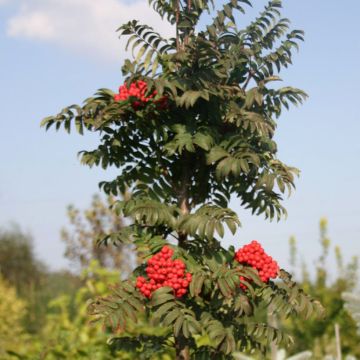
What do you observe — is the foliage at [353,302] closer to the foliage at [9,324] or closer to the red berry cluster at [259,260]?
the red berry cluster at [259,260]

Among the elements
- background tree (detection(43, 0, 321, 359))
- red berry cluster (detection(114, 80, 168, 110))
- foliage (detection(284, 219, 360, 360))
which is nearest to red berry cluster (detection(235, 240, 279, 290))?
background tree (detection(43, 0, 321, 359))

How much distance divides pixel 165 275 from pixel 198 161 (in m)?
0.90

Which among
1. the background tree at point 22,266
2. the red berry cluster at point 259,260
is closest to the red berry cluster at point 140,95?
the red berry cluster at point 259,260

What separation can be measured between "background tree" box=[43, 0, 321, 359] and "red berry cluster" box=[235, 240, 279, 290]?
0.21 feet

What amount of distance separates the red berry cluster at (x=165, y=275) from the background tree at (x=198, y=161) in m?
0.01

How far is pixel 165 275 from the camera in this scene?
4.05m

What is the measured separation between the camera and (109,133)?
4539 millimetres

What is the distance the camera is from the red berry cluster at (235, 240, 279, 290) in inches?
168

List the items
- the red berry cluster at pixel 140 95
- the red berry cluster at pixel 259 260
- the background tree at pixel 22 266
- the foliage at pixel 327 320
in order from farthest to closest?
1. the background tree at pixel 22 266
2. the foliage at pixel 327 320
3. the red berry cluster at pixel 140 95
4. the red berry cluster at pixel 259 260

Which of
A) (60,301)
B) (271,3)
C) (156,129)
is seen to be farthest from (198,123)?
(60,301)

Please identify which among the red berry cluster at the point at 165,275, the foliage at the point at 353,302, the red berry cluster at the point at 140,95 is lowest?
the foliage at the point at 353,302

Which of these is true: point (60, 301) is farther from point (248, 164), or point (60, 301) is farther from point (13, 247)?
point (13, 247)

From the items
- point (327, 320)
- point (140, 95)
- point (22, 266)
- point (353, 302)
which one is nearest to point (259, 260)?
point (353, 302)

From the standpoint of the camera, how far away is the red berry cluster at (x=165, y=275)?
4.03 m
